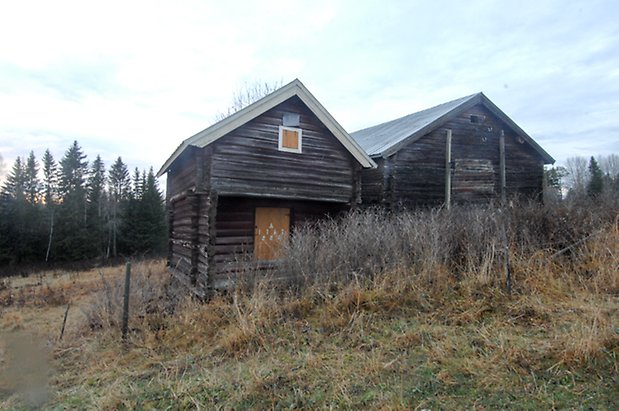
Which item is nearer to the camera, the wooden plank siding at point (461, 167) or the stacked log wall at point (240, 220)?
the stacked log wall at point (240, 220)

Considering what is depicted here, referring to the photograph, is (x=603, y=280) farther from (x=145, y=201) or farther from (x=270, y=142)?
(x=145, y=201)

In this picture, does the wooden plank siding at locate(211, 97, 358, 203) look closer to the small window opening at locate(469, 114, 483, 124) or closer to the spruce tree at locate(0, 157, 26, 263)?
the small window opening at locate(469, 114, 483, 124)

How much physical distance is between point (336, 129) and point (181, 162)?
5.20 metres

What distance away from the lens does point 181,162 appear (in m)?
11.9

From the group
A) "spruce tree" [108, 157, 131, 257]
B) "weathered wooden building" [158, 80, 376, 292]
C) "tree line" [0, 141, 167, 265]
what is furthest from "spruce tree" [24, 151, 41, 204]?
"weathered wooden building" [158, 80, 376, 292]

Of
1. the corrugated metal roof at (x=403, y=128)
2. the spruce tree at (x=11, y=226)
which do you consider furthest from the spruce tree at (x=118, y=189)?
the corrugated metal roof at (x=403, y=128)

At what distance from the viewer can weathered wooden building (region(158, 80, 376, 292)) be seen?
367 inches

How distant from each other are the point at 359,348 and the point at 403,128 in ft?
44.3

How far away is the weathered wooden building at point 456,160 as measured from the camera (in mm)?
14219

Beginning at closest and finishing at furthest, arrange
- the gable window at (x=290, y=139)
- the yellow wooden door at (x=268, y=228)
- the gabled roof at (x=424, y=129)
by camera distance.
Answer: the gable window at (x=290, y=139) < the yellow wooden door at (x=268, y=228) < the gabled roof at (x=424, y=129)

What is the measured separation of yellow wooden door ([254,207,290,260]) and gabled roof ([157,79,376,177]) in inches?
119

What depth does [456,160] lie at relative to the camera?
15336 millimetres

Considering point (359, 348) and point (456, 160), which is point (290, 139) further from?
point (456, 160)

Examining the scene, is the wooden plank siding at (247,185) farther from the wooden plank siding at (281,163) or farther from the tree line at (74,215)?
the tree line at (74,215)
